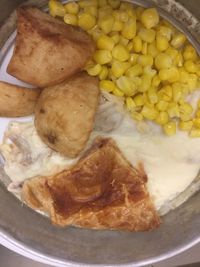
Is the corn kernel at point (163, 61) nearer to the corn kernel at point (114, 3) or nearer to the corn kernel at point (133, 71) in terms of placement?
the corn kernel at point (133, 71)

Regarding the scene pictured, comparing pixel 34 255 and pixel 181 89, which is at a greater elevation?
pixel 181 89

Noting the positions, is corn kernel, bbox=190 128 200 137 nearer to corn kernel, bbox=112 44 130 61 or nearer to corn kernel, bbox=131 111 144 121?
corn kernel, bbox=131 111 144 121

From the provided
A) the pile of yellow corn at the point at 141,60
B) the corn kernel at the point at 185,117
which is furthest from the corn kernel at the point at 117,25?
the corn kernel at the point at 185,117

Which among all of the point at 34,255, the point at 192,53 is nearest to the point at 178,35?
the point at 192,53

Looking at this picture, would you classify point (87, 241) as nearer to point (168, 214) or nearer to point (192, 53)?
point (168, 214)

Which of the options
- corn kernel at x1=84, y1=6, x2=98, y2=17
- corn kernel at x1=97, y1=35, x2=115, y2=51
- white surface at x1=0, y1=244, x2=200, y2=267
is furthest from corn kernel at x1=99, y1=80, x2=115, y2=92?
white surface at x1=0, y1=244, x2=200, y2=267

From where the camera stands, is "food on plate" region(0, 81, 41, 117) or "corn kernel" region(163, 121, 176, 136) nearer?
"food on plate" region(0, 81, 41, 117)
